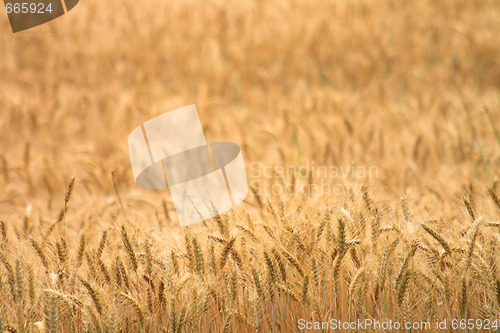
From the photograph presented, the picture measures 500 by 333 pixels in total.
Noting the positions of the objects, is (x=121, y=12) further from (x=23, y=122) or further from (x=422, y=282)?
(x=422, y=282)

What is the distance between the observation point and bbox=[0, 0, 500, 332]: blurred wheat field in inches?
46.6

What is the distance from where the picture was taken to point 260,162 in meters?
2.99

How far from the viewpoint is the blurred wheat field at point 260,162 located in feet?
3.88

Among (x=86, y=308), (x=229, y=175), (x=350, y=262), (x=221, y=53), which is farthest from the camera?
(x=221, y=53)

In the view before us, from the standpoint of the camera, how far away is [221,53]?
475 centimetres

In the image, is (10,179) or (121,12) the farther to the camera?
(121,12)

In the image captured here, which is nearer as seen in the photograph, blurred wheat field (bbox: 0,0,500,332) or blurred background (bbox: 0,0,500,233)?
blurred wheat field (bbox: 0,0,500,332)

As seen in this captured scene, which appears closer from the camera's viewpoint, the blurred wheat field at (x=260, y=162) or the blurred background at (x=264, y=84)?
the blurred wheat field at (x=260, y=162)

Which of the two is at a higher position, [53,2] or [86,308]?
[53,2]

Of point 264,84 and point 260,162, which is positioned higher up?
point 264,84

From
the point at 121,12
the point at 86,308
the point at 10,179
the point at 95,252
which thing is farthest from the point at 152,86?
the point at 86,308

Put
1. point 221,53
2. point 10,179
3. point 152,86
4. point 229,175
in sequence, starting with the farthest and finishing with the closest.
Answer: point 221,53 < point 152,86 < point 10,179 < point 229,175

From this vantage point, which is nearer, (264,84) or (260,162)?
(260,162)

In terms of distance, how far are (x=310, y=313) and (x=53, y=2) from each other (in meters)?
2.95
